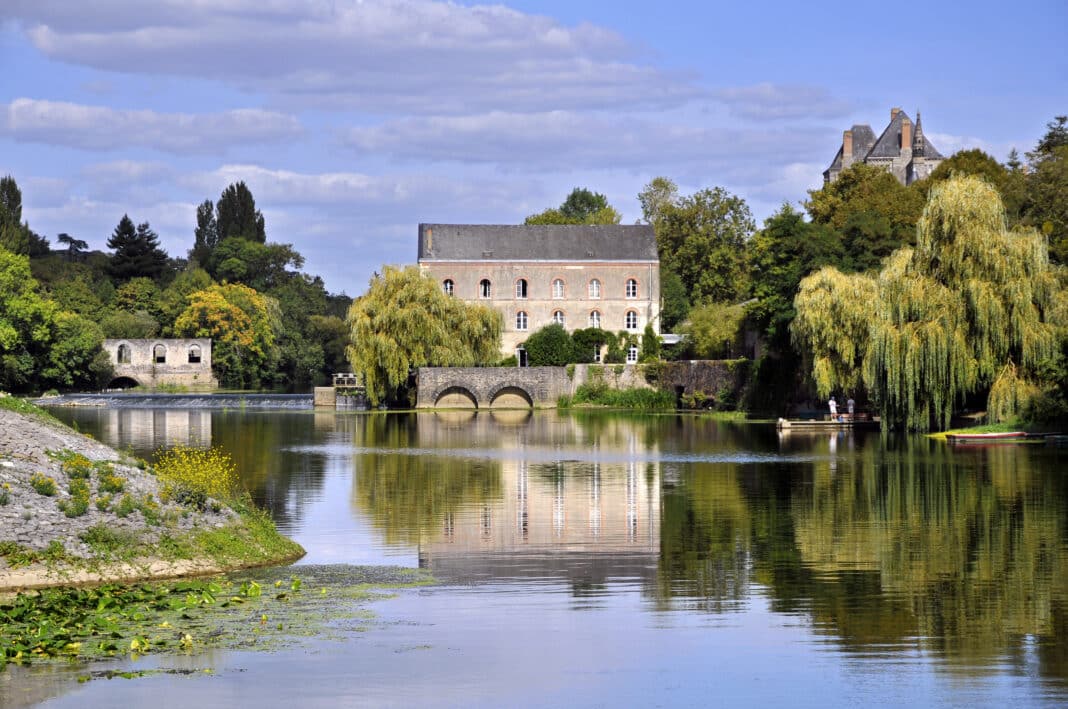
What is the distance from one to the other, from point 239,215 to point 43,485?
10210cm

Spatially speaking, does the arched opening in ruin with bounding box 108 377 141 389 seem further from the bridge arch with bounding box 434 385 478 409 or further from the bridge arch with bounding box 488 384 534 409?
the bridge arch with bounding box 488 384 534 409

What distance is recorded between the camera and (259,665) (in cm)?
1114

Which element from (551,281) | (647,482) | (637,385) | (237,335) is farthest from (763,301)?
(237,335)

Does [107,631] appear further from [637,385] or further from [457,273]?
[457,273]

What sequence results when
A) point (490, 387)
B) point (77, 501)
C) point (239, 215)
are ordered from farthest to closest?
point (239, 215) → point (490, 387) → point (77, 501)

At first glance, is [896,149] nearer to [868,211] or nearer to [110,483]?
[868,211]

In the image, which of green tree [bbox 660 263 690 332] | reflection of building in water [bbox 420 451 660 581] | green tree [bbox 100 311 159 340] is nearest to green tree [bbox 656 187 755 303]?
green tree [bbox 660 263 690 332]

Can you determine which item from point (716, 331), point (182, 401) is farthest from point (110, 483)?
point (182, 401)

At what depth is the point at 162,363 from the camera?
8744 centimetres

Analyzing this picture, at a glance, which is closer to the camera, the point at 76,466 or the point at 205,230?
the point at 76,466

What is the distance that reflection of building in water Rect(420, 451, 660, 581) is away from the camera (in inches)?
650

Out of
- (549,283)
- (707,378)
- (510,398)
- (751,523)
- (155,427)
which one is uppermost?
(549,283)

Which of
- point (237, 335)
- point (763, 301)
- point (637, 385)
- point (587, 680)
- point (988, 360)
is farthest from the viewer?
point (237, 335)

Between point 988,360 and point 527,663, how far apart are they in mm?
29720
